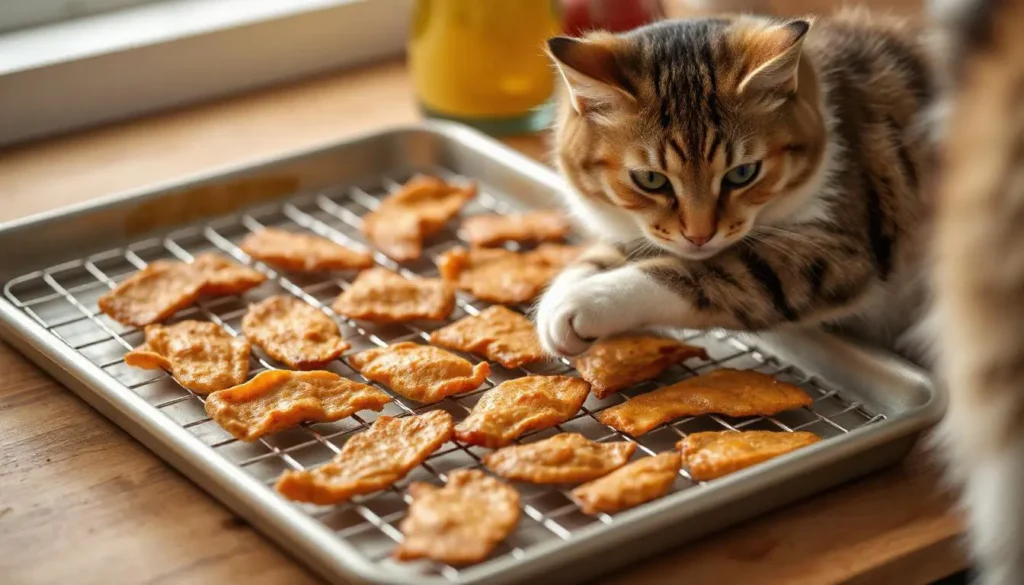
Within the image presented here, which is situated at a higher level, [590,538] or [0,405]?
[590,538]

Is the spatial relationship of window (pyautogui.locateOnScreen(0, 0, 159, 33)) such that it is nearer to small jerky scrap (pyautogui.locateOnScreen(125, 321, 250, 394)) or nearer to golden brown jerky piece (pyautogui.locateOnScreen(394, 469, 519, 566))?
small jerky scrap (pyautogui.locateOnScreen(125, 321, 250, 394))

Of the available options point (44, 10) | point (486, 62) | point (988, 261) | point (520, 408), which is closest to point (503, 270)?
point (520, 408)

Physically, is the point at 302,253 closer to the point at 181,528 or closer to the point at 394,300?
the point at 394,300

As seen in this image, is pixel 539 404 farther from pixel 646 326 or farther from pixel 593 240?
pixel 593 240

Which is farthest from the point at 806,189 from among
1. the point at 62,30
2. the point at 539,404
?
the point at 62,30

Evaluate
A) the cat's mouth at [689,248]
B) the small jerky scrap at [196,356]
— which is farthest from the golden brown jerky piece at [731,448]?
the small jerky scrap at [196,356]
